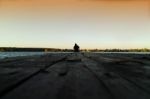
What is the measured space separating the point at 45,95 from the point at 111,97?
741 millimetres

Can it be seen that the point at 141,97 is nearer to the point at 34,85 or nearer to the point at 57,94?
the point at 57,94

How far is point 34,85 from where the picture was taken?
3.84 m

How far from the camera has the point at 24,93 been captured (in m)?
3.23

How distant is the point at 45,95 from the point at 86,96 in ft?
1.52

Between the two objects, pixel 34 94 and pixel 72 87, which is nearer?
pixel 34 94

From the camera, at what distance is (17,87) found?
3.66 m

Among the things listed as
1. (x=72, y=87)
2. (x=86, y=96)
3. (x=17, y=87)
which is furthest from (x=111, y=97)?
(x=17, y=87)

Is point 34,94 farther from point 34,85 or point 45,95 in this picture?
point 34,85

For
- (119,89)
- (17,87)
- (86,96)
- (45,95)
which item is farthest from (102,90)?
(17,87)

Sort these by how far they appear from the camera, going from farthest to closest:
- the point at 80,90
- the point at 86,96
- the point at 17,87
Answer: the point at 17,87
the point at 80,90
the point at 86,96

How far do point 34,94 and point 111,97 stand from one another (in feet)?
2.87

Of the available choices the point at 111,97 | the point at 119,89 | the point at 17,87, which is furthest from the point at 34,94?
the point at 119,89

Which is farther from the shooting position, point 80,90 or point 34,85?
point 34,85

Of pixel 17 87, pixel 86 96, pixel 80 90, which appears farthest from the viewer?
pixel 17 87
